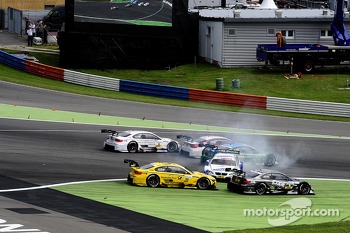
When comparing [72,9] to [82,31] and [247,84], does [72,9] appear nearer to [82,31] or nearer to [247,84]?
[82,31]

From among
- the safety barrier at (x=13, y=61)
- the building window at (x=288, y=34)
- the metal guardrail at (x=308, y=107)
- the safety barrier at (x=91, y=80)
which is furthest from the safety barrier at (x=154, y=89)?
the building window at (x=288, y=34)

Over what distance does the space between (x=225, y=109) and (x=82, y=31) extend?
14.1 m

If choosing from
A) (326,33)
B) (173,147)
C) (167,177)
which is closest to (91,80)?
(173,147)

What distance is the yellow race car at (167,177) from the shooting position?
110 feet

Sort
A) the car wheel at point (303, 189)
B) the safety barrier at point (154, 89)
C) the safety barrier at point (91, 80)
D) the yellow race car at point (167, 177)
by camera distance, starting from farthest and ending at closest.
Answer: the safety barrier at point (91, 80) → the safety barrier at point (154, 89) → the car wheel at point (303, 189) → the yellow race car at point (167, 177)

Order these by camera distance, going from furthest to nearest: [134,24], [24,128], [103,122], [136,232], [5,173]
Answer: [134,24] < [103,122] < [24,128] < [5,173] < [136,232]

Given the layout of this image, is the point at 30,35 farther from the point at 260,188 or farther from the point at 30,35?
the point at 260,188

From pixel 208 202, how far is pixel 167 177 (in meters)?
2.69

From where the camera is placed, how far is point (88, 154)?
38500 millimetres

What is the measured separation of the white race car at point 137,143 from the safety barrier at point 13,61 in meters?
22.1

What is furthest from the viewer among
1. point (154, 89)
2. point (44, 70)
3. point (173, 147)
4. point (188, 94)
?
point (44, 70)

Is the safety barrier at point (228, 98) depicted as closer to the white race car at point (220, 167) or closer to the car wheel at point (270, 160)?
the car wheel at point (270, 160)

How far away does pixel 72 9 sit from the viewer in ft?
202

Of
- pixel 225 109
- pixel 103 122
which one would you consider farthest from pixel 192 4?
pixel 103 122
